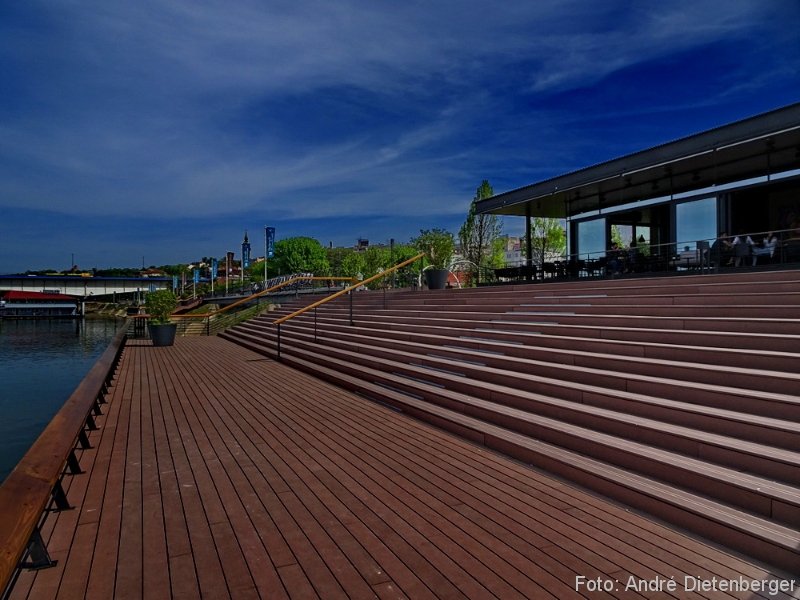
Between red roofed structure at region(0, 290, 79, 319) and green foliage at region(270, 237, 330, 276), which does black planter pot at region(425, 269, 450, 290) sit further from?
red roofed structure at region(0, 290, 79, 319)

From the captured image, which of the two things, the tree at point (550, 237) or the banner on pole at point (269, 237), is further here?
the banner on pole at point (269, 237)

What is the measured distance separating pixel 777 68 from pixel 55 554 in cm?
2055

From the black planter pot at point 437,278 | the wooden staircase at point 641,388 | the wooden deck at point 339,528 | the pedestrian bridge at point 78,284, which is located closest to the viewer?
the wooden deck at point 339,528

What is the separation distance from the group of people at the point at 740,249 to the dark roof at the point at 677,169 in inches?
87.4

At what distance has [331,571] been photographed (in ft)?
9.53

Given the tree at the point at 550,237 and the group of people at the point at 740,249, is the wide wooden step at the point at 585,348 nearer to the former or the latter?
the group of people at the point at 740,249

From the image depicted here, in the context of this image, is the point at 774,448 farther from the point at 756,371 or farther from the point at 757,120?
the point at 757,120

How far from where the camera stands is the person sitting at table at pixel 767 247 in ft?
32.2

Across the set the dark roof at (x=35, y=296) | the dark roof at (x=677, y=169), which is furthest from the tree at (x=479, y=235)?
the dark roof at (x=35, y=296)

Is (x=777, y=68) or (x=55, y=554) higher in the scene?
(x=777, y=68)

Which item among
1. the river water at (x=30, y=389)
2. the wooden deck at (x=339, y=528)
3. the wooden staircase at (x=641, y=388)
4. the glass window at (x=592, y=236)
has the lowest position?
the river water at (x=30, y=389)

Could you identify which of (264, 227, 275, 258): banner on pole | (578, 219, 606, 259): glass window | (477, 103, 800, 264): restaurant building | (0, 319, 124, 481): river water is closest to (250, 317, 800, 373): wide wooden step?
(477, 103, 800, 264): restaurant building

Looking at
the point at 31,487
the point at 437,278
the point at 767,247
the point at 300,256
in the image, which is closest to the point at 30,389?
the point at 437,278

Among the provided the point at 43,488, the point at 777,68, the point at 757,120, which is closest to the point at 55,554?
the point at 43,488
